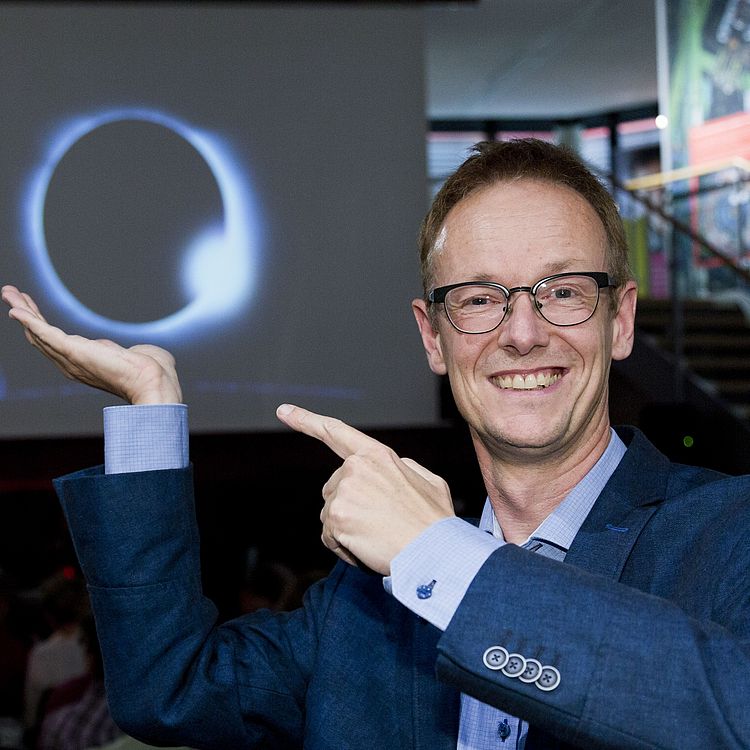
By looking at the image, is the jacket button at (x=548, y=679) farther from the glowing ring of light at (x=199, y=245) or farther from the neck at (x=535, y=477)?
the glowing ring of light at (x=199, y=245)

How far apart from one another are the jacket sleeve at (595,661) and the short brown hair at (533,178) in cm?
56

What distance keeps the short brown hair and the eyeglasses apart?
65 millimetres

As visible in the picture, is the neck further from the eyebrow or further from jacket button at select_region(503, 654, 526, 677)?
jacket button at select_region(503, 654, 526, 677)

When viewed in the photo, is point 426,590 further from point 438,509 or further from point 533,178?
point 533,178

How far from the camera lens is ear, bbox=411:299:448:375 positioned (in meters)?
1.47

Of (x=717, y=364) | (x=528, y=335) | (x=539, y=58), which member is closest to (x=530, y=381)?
(x=528, y=335)

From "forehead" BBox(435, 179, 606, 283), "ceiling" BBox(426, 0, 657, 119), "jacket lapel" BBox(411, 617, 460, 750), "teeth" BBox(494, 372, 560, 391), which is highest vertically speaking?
"ceiling" BBox(426, 0, 657, 119)

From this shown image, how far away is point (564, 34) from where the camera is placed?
10289 mm

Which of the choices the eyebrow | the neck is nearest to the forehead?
the eyebrow

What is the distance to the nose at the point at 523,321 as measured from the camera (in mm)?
1265

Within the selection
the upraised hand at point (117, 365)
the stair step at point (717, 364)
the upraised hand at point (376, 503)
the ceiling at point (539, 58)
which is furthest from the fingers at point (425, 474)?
the ceiling at point (539, 58)

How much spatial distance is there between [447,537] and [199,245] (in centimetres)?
607

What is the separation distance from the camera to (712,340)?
270 inches

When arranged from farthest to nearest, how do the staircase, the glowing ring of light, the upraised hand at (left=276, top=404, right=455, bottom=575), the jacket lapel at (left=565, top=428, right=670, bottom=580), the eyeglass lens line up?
the glowing ring of light, the staircase, the eyeglass lens, the jacket lapel at (left=565, top=428, right=670, bottom=580), the upraised hand at (left=276, top=404, right=455, bottom=575)
